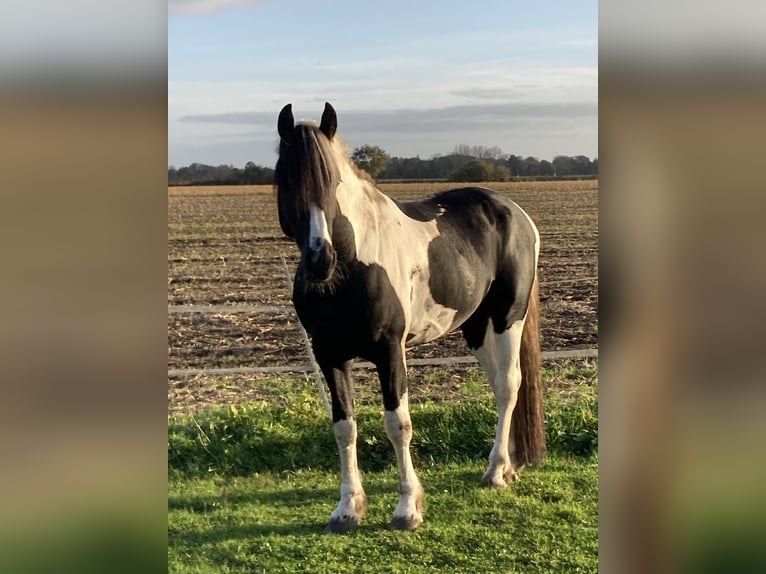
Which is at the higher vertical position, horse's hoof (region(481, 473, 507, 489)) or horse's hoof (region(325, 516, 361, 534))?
horse's hoof (region(481, 473, 507, 489))

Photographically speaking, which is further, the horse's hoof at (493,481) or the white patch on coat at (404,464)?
the horse's hoof at (493,481)

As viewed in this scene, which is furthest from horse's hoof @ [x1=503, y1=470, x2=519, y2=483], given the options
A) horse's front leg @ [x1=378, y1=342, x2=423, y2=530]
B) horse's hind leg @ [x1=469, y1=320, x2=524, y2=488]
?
horse's front leg @ [x1=378, y1=342, x2=423, y2=530]

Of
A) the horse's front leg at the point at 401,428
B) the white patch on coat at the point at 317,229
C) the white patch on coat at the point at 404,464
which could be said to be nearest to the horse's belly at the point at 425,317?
the horse's front leg at the point at 401,428

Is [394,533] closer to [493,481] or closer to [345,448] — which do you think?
[345,448]

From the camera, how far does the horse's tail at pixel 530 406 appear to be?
3.31 m

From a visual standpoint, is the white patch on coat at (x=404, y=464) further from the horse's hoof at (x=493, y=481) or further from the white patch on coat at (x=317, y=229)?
the white patch on coat at (x=317, y=229)

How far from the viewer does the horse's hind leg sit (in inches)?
128

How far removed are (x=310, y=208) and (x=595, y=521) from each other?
185 centimetres
